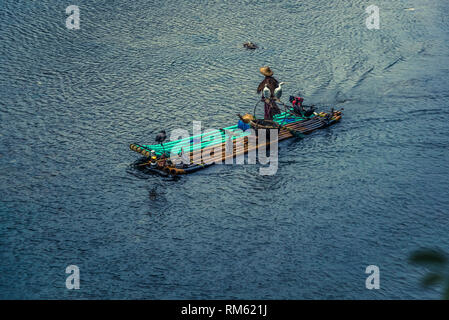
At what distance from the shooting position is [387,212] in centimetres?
3638

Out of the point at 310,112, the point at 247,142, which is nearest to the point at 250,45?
the point at 310,112

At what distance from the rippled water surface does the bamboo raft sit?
40.5 inches

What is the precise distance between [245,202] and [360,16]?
4654 cm

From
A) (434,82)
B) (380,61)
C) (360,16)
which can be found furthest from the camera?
(360,16)

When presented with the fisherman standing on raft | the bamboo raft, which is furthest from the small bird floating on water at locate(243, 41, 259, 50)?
the fisherman standing on raft

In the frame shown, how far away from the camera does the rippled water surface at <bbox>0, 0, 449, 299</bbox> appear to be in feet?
101

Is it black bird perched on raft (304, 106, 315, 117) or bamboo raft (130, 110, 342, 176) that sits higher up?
black bird perched on raft (304, 106, 315, 117)

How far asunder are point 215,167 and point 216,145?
284 cm

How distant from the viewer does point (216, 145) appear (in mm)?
42406

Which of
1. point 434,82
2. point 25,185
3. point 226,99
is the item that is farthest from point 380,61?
point 25,185

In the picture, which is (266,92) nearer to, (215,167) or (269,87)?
(269,87)

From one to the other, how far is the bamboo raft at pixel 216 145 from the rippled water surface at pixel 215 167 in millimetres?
1030

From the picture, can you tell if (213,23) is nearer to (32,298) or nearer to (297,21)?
(297,21)

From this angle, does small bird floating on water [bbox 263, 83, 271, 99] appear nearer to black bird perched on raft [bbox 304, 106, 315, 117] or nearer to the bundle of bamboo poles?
the bundle of bamboo poles
